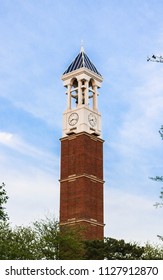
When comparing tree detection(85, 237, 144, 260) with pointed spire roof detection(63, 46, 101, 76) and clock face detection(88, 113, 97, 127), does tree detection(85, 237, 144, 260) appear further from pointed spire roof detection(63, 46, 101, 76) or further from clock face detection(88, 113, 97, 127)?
pointed spire roof detection(63, 46, 101, 76)

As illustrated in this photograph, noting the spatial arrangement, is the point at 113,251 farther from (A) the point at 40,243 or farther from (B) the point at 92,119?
(B) the point at 92,119

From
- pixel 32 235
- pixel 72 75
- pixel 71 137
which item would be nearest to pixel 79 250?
pixel 32 235

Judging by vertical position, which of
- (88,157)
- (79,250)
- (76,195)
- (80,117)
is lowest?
(79,250)

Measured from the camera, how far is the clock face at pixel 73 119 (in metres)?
77.1

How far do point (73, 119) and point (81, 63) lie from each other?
8.42 m

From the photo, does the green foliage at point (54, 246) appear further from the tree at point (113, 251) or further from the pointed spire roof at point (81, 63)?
the pointed spire roof at point (81, 63)

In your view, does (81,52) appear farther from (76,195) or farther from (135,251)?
(135,251)

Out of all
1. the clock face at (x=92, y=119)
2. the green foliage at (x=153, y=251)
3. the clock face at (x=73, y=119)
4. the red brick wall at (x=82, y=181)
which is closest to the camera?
the green foliage at (x=153, y=251)

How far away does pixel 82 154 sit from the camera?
74.0 metres

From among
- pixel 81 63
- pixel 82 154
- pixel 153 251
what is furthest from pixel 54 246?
pixel 81 63

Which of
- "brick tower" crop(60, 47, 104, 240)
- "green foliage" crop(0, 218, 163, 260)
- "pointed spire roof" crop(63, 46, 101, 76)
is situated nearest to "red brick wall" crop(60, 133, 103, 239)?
"brick tower" crop(60, 47, 104, 240)

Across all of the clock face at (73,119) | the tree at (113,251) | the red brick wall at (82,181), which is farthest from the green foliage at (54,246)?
the clock face at (73,119)
